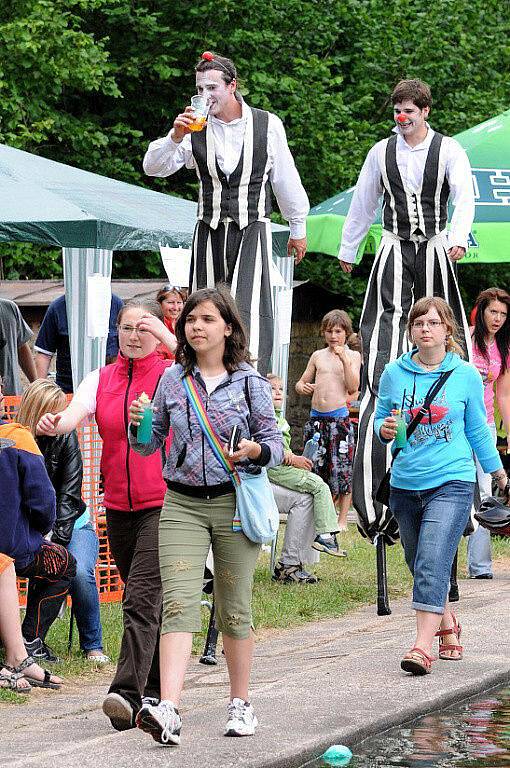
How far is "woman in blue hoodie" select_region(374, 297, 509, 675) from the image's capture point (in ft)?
23.2

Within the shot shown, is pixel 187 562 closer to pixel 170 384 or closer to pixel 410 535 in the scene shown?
pixel 170 384

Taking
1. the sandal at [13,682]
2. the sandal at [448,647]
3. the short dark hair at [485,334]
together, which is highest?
the short dark hair at [485,334]

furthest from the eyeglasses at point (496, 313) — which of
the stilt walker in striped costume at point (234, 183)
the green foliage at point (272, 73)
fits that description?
the green foliage at point (272, 73)

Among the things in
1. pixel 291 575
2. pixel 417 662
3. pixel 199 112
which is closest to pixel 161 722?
pixel 417 662

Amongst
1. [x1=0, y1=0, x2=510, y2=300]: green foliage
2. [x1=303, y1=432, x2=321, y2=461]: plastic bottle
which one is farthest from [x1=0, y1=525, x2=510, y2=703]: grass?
[x1=0, y1=0, x2=510, y2=300]: green foliage

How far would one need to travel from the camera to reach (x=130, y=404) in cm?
616

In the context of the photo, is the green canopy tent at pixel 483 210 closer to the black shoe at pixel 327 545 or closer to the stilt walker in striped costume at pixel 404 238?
the black shoe at pixel 327 545

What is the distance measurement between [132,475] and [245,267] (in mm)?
1725

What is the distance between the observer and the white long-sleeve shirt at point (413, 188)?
831cm

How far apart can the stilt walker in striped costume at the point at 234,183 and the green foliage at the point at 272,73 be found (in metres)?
13.2

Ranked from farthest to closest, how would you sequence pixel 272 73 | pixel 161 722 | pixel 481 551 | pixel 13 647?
pixel 272 73
pixel 481 551
pixel 13 647
pixel 161 722

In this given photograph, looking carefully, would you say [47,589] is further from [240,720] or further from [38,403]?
[240,720]

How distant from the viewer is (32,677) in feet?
23.1

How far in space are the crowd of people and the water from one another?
1.56 ft
